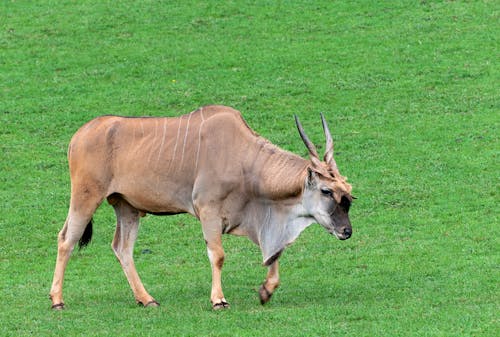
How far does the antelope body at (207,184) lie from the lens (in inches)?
420

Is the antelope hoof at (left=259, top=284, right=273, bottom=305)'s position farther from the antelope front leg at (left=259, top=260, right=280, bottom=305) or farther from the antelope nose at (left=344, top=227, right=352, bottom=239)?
the antelope nose at (left=344, top=227, right=352, bottom=239)

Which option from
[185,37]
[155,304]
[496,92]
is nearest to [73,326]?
[155,304]

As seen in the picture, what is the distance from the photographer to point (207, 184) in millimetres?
10922

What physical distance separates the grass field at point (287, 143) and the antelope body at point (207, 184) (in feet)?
2.04

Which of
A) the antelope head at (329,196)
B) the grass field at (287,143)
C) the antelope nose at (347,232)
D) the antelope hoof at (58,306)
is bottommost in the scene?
the grass field at (287,143)

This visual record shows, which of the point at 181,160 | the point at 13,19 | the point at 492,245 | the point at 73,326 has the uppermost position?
the point at 181,160

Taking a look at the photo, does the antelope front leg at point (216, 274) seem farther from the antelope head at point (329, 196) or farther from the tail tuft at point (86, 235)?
the tail tuft at point (86, 235)

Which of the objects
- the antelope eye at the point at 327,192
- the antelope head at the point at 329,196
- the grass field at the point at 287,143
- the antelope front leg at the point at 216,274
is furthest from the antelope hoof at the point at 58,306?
the antelope eye at the point at 327,192

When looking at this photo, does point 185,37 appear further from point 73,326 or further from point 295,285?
point 73,326

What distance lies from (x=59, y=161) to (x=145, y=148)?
21.4 ft

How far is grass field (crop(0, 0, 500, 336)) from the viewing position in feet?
34.6

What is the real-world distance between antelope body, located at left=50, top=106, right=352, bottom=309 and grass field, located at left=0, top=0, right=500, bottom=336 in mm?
622

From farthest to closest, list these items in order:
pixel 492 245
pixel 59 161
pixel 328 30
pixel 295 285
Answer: pixel 328 30
pixel 59 161
pixel 492 245
pixel 295 285

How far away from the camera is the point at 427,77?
2023 cm
